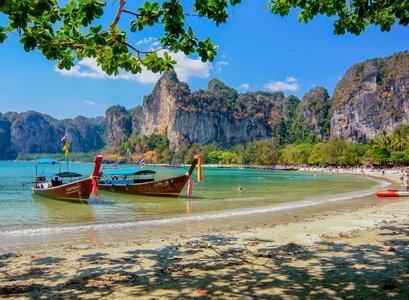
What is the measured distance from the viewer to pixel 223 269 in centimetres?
589

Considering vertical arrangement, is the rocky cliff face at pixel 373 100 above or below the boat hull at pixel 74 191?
above

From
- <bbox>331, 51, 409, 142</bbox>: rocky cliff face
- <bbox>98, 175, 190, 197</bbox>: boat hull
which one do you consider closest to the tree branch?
<bbox>98, 175, 190, 197</bbox>: boat hull

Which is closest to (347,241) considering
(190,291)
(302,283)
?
(302,283)

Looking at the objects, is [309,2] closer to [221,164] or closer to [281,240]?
[281,240]

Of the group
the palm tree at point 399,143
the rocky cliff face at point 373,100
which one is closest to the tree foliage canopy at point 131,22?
the palm tree at point 399,143

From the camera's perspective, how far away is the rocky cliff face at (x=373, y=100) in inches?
5979

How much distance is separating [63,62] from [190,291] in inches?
133

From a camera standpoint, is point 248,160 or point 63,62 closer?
point 63,62

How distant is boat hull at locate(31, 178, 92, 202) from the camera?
2170 centimetres

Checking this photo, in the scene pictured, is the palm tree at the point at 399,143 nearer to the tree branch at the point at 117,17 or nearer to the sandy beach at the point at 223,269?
the sandy beach at the point at 223,269

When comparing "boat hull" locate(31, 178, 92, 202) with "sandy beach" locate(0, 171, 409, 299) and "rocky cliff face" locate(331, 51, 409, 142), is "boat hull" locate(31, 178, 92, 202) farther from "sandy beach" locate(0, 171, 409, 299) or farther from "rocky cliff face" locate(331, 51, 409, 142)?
"rocky cliff face" locate(331, 51, 409, 142)

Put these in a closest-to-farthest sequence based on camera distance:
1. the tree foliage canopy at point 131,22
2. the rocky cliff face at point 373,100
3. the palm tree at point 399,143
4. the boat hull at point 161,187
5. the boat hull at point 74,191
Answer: the tree foliage canopy at point 131,22, the boat hull at point 74,191, the boat hull at point 161,187, the palm tree at point 399,143, the rocky cliff face at point 373,100

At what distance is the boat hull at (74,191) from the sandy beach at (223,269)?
1287 cm

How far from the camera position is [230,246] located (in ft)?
26.6
